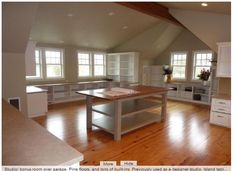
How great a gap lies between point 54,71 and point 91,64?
168 centimetres

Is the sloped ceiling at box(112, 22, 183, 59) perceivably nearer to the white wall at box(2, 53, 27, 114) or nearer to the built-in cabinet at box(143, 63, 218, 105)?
the built-in cabinet at box(143, 63, 218, 105)

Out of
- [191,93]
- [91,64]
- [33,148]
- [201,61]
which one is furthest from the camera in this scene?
[91,64]

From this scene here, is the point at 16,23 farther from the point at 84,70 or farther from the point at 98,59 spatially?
the point at 98,59

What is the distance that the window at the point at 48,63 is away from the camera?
610 cm

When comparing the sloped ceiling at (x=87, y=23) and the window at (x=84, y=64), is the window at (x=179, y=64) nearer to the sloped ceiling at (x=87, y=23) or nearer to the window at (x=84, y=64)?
the sloped ceiling at (x=87, y=23)

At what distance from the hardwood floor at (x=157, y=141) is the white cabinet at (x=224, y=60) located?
129 cm

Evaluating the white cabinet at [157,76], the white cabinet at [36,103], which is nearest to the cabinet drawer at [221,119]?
the white cabinet at [157,76]

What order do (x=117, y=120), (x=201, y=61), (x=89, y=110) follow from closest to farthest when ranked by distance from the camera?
(x=117, y=120)
(x=89, y=110)
(x=201, y=61)

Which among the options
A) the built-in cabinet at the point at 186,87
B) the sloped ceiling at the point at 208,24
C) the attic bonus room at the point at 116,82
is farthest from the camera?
the built-in cabinet at the point at 186,87

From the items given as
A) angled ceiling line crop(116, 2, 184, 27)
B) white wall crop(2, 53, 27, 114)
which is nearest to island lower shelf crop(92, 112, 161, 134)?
white wall crop(2, 53, 27, 114)

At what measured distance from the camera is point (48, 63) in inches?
250

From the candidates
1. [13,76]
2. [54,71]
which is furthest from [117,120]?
[54,71]

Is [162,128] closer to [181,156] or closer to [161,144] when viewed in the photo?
[161,144]

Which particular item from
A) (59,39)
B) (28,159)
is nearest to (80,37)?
(59,39)
